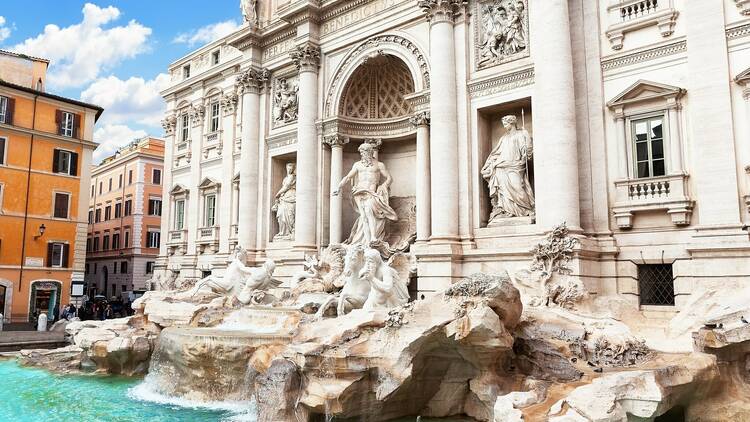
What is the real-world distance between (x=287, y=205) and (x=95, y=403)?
11.5 m

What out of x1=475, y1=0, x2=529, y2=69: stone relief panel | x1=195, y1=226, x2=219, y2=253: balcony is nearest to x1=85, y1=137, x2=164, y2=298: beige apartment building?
x1=195, y1=226, x2=219, y2=253: balcony

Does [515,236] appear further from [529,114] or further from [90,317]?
[90,317]

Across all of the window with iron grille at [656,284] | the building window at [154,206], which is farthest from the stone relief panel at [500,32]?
the building window at [154,206]

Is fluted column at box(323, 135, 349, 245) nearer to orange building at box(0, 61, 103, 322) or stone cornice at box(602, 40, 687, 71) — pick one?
stone cornice at box(602, 40, 687, 71)

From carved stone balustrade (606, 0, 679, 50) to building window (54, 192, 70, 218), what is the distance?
27.3 meters

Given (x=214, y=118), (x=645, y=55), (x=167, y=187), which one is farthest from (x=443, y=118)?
(x=167, y=187)

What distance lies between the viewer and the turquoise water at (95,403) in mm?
10438

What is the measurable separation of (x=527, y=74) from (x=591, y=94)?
1727 mm

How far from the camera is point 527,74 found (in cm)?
1544

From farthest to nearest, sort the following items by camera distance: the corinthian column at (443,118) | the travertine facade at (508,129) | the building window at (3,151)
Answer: the building window at (3,151), the corinthian column at (443,118), the travertine facade at (508,129)

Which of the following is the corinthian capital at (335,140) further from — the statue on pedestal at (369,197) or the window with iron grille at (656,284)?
the window with iron grille at (656,284)

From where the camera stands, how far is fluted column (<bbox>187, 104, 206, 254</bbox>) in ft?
86.7

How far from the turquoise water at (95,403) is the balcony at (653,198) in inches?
368

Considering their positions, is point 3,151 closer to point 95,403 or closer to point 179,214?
point 179,214
